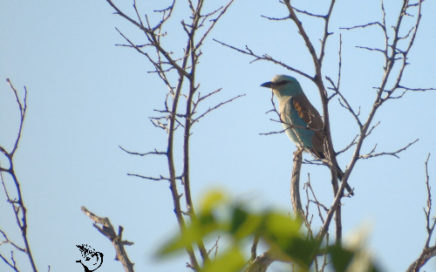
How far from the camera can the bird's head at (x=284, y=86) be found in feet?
32.0

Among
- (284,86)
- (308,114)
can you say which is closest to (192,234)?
(308,114)

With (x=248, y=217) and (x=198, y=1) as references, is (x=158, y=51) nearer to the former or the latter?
(x=198, y=1)

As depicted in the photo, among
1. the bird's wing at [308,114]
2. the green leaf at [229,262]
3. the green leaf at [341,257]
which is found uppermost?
the bird's wing at [308,114]

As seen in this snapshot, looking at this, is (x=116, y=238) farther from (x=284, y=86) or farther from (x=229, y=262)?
(x=284, y=86)

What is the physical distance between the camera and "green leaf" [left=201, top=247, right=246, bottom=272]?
460 millimetres

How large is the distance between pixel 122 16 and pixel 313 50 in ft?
4.00

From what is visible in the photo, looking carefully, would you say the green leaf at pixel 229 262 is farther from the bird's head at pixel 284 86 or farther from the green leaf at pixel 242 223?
the bird's head at pixel 284 86

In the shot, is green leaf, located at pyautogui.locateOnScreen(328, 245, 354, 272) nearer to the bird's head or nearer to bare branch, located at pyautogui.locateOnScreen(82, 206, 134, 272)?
bare branch, located at pyautogui.locateOnScreen(82, 206, 134, 272)

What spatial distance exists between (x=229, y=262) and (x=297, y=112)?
8.76m

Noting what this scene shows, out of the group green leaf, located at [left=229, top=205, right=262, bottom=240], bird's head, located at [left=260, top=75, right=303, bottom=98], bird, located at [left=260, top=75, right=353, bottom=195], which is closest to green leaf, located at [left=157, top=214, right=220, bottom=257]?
green leaf, located at [left=229, top=205, right=262, bottom=240]

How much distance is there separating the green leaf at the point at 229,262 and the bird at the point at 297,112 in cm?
749

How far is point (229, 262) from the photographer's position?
48 cm

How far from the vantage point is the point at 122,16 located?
159 inches

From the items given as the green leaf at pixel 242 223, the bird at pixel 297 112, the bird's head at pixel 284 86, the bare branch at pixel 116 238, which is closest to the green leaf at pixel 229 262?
the green leaf at pixel 242 223
